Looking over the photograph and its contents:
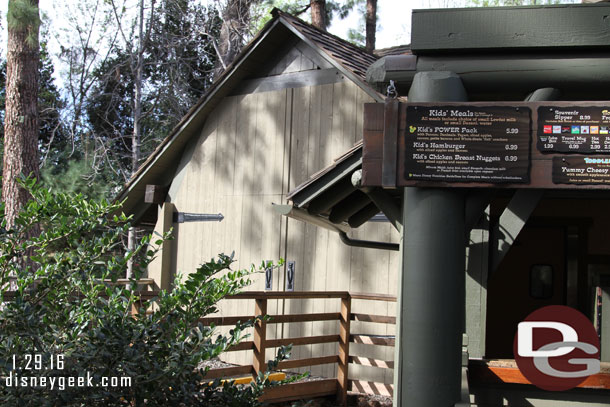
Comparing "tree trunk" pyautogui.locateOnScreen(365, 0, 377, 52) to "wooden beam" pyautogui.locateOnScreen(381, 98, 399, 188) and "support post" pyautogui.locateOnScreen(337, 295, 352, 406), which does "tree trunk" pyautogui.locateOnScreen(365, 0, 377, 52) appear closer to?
"support post" pyautogui.locateOnScreen(337, 295, 352, 406)

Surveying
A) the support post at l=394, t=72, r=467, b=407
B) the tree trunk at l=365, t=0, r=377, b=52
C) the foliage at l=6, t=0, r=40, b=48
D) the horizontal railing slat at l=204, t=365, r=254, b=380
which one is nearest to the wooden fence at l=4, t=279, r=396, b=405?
the horizontal railing slat at l=204, t=365, r=254, b=380

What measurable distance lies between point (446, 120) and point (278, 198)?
5.73m

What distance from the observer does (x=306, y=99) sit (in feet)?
31.9

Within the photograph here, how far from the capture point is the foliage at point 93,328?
3.50 m

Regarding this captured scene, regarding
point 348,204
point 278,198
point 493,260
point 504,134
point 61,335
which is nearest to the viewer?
point 61,335

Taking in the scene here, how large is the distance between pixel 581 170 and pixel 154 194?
25.6 feet

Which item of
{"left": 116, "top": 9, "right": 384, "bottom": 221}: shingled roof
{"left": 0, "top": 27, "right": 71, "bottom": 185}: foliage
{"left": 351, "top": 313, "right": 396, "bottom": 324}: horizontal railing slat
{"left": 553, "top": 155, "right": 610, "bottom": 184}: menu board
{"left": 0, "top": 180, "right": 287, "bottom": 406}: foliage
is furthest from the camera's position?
{"left": 0, "top": 27, "right": 71, "bottom": 185}: foliage

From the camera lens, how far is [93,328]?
3729mm

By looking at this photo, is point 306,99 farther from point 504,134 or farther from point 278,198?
point 504,134

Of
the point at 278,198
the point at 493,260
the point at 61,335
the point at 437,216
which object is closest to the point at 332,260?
the point at 278,198

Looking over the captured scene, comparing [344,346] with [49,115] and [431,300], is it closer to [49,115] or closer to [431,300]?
[431,300]

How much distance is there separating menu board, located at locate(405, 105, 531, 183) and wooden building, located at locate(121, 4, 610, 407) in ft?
0.12

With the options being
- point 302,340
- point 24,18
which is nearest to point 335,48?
point 302,340

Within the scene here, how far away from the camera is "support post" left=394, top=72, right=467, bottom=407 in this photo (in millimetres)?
4230
